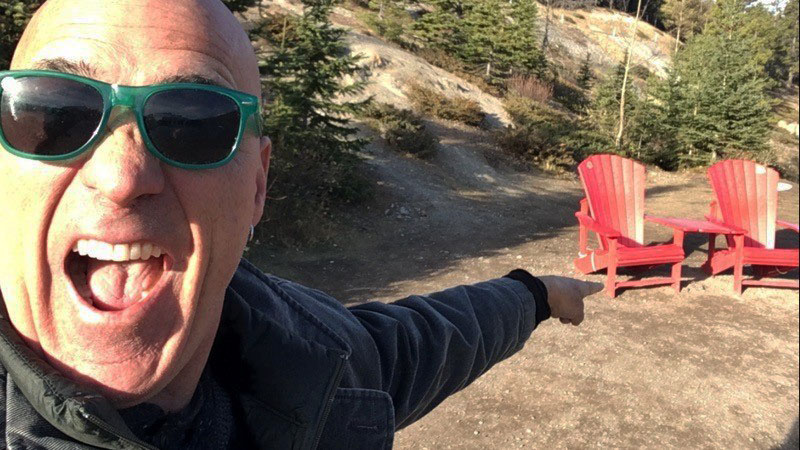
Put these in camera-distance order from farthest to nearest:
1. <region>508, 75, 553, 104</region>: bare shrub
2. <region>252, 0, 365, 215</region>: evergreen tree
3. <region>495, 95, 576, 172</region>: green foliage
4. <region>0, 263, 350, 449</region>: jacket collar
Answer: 1. <region>508, 75, 553, 104</region>: bare shrub
2. <region>495, 95, 576, 172</region>: green foliage
3. <region>252, 0, 365, 215</region>: evergreen tree
4. <region>0, 263, 350, 449</region>: jacket collar

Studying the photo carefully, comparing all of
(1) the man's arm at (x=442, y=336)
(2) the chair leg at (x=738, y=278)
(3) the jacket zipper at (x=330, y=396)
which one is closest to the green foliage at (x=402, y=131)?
(2) the chair leg at (x=738, y=278)

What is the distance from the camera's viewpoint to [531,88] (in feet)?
57.9

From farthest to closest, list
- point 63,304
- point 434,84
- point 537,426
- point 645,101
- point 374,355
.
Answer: point 434,84 → point 645,101 → point 537,426 → point 374,355 → point 63,304

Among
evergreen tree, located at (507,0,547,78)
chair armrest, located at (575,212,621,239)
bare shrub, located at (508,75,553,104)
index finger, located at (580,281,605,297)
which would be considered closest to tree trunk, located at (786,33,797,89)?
chair armrest, located at (575,212,621,239)

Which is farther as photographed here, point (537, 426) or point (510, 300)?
point (537, 426)

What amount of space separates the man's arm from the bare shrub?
16.4 metres

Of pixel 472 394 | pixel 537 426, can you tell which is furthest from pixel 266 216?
pixel 537 426

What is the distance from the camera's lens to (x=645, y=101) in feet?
50.7

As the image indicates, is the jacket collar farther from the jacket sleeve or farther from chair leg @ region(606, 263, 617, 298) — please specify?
chair leg @ region(606, 263, 617, 298)

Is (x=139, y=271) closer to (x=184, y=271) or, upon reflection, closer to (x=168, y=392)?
(x=184, y=271)

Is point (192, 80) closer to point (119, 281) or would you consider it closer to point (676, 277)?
point (119, 281)

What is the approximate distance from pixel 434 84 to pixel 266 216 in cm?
1049

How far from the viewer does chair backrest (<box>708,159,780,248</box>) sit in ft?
20.9

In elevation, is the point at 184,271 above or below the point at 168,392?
above
